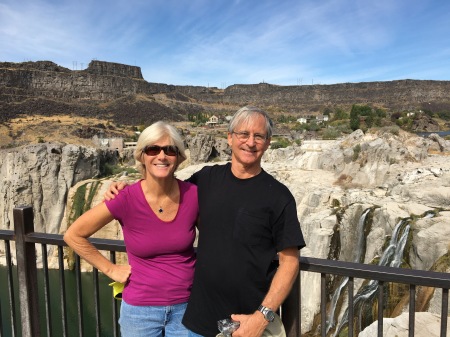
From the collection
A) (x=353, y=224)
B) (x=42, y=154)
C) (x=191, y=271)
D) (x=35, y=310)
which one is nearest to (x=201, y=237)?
(x=191, y=271)

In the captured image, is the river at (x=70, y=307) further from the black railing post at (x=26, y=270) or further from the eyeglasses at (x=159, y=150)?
the eyeglasses at (x=159, y=150)

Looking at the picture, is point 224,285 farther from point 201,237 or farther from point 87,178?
point 87,178

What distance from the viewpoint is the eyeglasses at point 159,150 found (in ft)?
7.42

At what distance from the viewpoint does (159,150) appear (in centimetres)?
227

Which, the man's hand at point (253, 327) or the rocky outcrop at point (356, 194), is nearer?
the man's hand at point (253, 327)

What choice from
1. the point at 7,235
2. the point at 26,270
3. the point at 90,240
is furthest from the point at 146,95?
the point at 90,240

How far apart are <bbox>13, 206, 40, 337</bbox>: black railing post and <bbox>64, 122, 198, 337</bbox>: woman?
87 cm

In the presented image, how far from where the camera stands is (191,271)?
2299 mm

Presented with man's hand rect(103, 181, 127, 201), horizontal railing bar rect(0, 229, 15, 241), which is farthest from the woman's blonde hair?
horizontal railing bar rect(0, 229, 15, 241)

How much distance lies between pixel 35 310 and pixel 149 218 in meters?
1.54

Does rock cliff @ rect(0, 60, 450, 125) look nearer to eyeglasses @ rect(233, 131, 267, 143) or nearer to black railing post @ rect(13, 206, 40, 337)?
black railing post @ rect(13, 206, 40, 337)

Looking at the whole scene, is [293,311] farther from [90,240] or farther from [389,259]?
[389,259]

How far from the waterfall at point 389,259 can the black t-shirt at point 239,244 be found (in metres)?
7.65

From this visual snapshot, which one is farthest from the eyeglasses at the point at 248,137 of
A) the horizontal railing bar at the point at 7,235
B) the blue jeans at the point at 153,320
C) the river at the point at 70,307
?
the river at the point at 70,307
